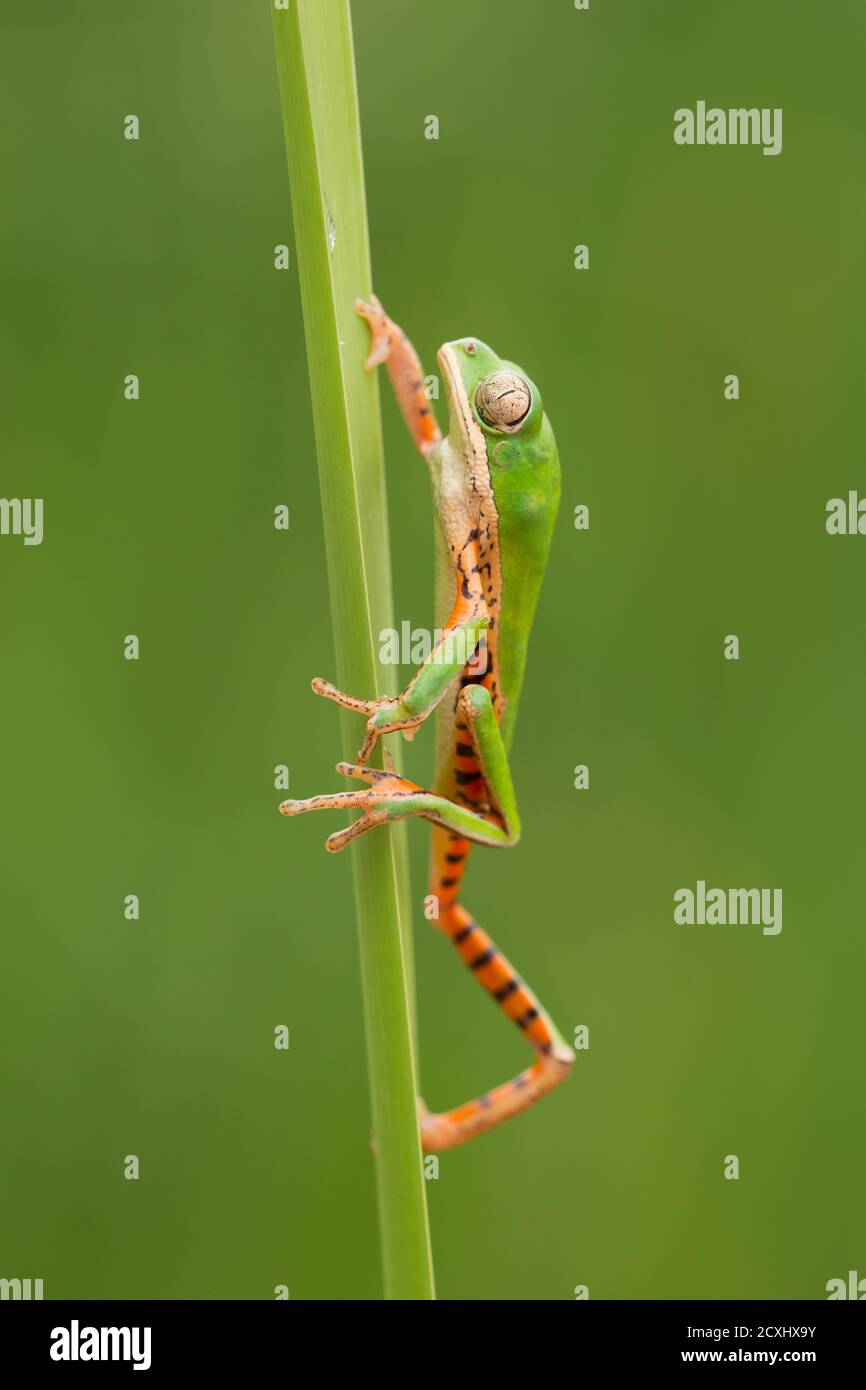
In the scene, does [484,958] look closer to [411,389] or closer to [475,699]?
[475,699]

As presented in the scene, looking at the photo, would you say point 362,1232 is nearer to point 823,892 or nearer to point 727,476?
point 823,892

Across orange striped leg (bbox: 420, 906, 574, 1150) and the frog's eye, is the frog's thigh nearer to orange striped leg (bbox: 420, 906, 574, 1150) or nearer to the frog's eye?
orange striped leg (bbox: 420, 906, 574, 1150)

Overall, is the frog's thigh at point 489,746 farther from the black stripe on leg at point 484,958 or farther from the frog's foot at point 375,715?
the frog's foot at point 375,715

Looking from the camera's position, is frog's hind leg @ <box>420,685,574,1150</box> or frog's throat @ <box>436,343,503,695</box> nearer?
frog's throat @ <box>436,343,503,695</box>

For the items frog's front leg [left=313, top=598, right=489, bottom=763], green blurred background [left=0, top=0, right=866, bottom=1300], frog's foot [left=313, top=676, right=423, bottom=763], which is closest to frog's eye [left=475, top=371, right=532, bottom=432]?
frog's front leg [left=313, top=598, right=489, bottom=763]

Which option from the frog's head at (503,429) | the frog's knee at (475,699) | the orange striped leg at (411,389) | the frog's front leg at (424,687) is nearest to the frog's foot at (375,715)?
the frog's front leg at (424,687)

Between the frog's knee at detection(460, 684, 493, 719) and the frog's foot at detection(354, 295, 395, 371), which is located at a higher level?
the frog's foot at detection(354, 295, 395, 371)
